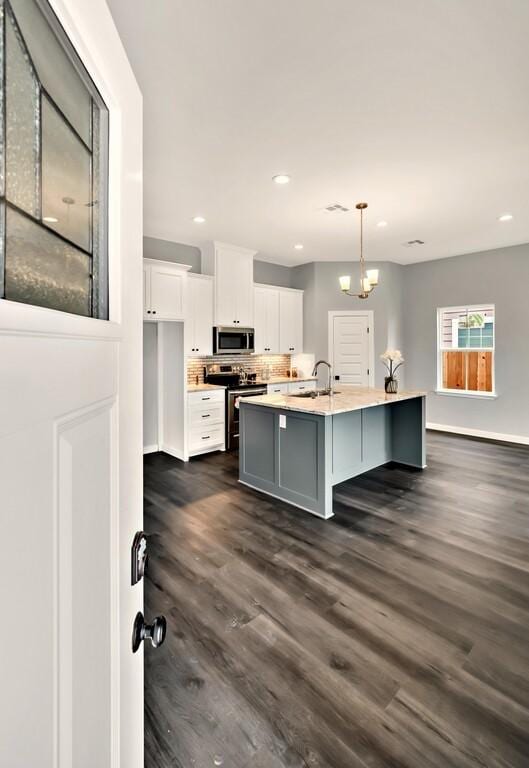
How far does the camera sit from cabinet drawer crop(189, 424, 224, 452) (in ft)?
16.4

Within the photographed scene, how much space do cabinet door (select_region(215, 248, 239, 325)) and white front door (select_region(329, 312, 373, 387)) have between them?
191cm

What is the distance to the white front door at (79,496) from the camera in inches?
14.5

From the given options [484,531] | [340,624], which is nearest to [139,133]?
[340,624]

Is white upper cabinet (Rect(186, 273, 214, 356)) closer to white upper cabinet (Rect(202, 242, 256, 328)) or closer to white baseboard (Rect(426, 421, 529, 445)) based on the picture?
white upper cabinet (Rect(202, 242, 256, 328))

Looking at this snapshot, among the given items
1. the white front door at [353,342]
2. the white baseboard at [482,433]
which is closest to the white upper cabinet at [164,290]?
the white front door at [353,342]

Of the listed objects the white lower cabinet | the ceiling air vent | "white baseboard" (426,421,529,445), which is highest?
the ceiling air vent

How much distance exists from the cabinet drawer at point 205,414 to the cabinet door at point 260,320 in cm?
138

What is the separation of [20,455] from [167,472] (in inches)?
169

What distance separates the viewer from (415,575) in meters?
2.43

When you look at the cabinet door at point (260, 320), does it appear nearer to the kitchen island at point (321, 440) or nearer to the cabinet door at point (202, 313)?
the cabinet door at point (202, 313)

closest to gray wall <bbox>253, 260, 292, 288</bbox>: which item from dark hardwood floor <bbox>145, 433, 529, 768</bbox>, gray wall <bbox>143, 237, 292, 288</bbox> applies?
gray wall <bbox>143, 237, 292, 288</bbox>

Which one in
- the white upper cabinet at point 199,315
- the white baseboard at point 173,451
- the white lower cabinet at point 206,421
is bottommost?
the white baseboard at point 173,451

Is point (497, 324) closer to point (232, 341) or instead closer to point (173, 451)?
point (232, 341)

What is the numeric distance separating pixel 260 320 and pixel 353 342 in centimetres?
175
